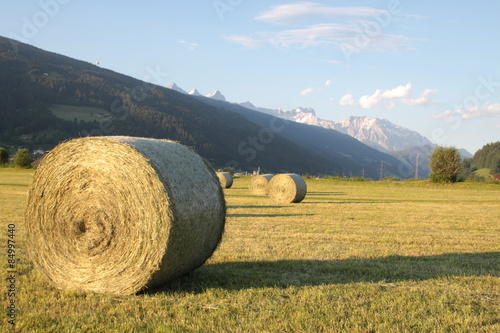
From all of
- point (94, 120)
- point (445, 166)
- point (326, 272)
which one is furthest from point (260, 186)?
point (94, 120)

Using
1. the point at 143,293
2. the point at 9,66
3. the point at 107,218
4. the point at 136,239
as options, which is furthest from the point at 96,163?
the point at 9,66

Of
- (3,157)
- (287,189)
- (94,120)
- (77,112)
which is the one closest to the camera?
(287,189)

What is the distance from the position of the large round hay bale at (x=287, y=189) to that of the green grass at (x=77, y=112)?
124539 mm

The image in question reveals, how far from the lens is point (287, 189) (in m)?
26.0

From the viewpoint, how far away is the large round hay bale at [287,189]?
25.6 m

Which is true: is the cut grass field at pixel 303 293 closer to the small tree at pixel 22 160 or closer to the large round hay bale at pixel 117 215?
the large round hay bale at pixel 117 215

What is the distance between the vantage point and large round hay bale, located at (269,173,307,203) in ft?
84.1

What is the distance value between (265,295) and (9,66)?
637 ft

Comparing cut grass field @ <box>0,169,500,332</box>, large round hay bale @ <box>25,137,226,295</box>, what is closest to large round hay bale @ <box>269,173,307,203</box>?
cut grass field @ <box>0,169,500,332</box>

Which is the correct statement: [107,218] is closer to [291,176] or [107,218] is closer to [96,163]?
[96,163]

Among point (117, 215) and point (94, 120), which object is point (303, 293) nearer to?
point (117, 215)

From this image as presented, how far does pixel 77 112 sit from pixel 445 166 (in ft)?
416

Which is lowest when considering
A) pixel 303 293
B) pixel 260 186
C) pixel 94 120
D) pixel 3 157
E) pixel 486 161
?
pixel 303 293

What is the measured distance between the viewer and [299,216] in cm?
1823
